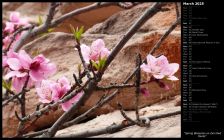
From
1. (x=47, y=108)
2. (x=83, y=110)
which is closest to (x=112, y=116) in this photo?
(x=83, y=110)

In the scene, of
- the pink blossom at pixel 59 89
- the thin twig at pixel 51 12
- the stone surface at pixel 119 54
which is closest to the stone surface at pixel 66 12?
the stone surface at pixel 119 54

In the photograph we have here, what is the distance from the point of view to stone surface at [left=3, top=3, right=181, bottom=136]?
256 centimetres

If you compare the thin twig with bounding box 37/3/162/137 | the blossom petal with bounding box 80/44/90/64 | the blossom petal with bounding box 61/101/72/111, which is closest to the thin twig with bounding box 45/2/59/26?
the blossom petal with bounding box 80/44/90/64

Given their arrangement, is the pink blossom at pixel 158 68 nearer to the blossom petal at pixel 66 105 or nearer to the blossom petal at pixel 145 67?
the blossom petal at pixel 145 67

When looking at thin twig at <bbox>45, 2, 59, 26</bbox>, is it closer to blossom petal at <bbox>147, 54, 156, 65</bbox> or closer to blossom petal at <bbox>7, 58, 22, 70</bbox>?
blossom petal at <bbox>7, 58, 22, 70</bbox>

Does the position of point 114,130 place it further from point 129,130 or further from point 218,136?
point 218,136

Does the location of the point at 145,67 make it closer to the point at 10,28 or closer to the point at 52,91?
the point at 52,91

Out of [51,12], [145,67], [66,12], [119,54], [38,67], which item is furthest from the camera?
[66,12]

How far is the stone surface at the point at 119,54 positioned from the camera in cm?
256

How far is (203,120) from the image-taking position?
6.08 ft

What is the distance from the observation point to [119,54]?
2.70 metres

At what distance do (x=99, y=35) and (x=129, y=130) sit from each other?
1.13 meters

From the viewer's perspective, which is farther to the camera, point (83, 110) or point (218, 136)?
point (83, 110)

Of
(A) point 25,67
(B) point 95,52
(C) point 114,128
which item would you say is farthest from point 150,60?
(A) point 25,67
